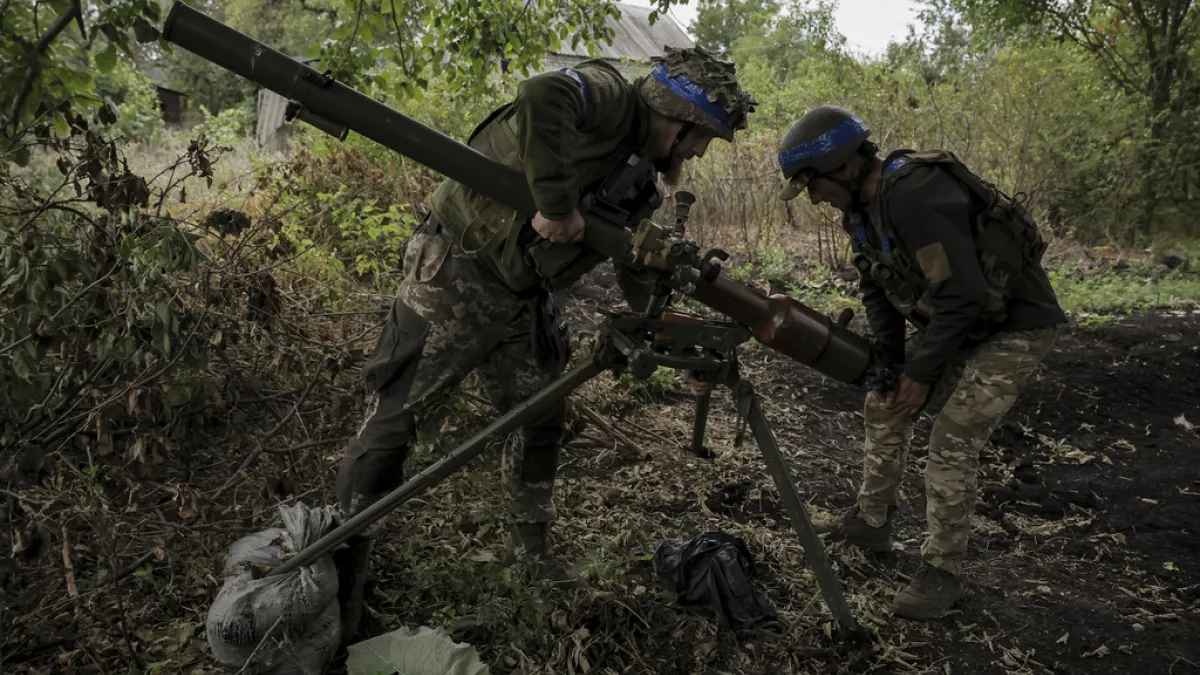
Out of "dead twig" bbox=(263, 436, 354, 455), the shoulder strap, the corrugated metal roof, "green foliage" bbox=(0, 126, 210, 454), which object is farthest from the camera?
the corrugated metal roof

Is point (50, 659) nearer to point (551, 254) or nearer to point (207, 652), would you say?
point (207, 652)

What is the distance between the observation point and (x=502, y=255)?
9.11 ft

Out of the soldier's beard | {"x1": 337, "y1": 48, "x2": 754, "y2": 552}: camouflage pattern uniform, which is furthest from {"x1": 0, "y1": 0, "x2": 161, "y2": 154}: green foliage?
the soldier's beard

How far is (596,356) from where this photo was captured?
2516 mm

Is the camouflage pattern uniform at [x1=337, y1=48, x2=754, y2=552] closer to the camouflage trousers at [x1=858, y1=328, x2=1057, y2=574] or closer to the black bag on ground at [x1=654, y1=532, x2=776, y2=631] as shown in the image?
the black bag on ground at [x1=654, y1=532, x2=776, y2=631]

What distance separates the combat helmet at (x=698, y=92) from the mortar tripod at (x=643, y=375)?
71 cm

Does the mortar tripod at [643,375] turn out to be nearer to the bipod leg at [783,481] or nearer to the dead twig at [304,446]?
the bipod leg at [783,481]

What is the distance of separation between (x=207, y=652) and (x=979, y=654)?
2868 mm

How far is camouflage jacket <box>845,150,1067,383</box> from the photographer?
288cm

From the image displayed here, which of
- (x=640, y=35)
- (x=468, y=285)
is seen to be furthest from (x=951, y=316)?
(x=640, y=35)

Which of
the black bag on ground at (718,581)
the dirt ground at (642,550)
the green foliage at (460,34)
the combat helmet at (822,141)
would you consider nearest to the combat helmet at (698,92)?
the combat helmet at (822,141)

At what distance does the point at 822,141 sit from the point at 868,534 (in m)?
1.82

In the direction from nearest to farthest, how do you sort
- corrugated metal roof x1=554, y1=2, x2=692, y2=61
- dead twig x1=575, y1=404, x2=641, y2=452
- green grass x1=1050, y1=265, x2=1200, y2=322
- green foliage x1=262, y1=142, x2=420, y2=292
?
1. dead twig x1=575, y1=404, x2=641, y2=452
2. green foliage x1=262, y1=142, x2=420, y2=292
3. green grass x1=1050, y1=265, x2=1200, y2=322
4. corrugated metal roof x1=554, y1=2, x2=692, y2=61

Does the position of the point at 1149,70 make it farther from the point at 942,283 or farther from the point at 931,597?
the point at 931,597
